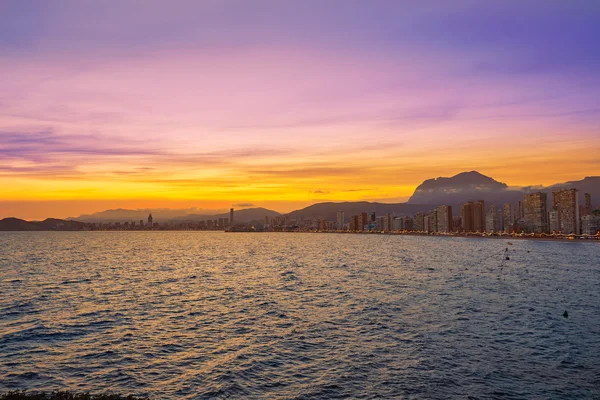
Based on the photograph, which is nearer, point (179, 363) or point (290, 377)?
point (290, 377)

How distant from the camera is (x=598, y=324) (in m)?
54.0

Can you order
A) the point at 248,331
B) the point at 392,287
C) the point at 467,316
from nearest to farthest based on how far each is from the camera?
the point at 248,331
the point at 467,316
the point at 392,287

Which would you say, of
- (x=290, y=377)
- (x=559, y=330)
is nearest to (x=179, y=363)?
(x=290, y=377)

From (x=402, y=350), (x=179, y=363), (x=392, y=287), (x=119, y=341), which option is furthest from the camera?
(x=392, y=287)

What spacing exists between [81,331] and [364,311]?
118ft

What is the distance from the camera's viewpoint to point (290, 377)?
34875 mm

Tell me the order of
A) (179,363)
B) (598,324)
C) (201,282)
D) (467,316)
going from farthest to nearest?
(201,282), (467,316), (598,324), (179,363)

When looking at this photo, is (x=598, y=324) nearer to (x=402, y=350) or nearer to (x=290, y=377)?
(x=402, y=350)

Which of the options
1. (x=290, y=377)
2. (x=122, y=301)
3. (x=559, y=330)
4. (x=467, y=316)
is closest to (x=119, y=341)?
(x=290, y=377)

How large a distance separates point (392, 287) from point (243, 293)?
29.3 metres

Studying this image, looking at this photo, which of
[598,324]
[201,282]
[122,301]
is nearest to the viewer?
[598,324]

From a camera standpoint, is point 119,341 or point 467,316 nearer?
point 119,341

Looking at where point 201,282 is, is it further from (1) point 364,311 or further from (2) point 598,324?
(2) point 598,324

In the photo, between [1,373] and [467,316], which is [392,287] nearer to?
[467,316]
